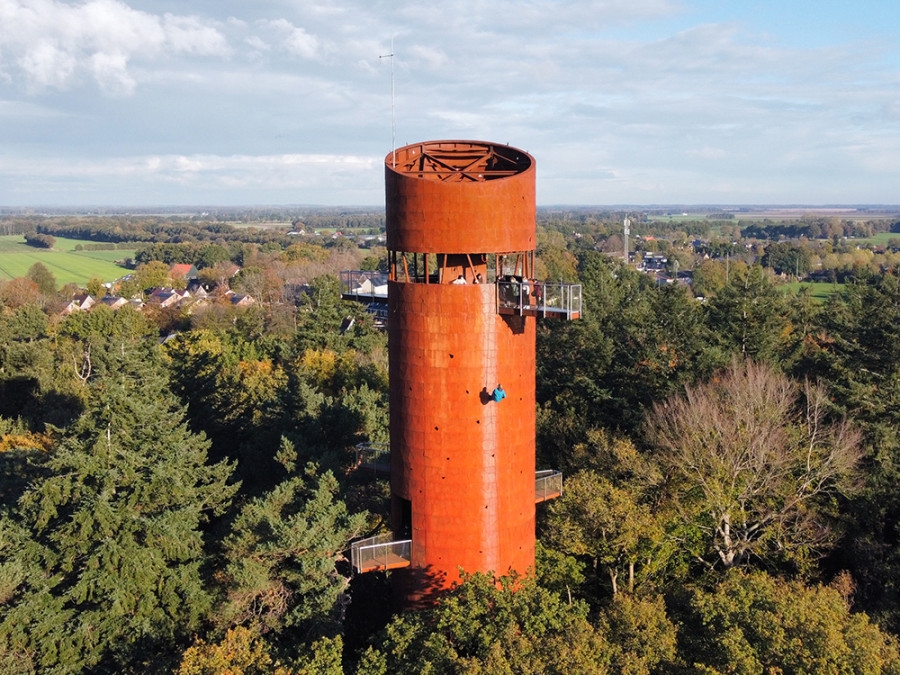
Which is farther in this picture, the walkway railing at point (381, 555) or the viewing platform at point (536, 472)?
the viewing platform at point (536, 472)

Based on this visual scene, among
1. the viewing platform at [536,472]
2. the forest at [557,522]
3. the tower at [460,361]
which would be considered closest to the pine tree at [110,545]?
the forest at [557,522]

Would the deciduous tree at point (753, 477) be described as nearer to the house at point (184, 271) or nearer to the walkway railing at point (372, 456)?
the walkway railing at point (372, 456)

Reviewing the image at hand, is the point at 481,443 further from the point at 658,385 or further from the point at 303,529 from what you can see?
the point at 658,385

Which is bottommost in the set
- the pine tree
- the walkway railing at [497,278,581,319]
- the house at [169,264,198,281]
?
the pine tree

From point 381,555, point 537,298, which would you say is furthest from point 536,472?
point 537,298

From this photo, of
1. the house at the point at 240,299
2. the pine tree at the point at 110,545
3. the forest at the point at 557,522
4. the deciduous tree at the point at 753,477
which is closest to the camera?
the forest at the point at 557,522

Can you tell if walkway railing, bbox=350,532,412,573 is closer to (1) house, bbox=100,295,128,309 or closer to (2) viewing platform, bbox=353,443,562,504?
(2) viewing platform, bbox=353,443,562,504

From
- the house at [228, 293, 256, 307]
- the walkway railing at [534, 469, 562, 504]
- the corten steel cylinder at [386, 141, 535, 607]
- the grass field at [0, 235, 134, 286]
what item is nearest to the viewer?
the corten steel cylinder at [386, 141, 535, 607]

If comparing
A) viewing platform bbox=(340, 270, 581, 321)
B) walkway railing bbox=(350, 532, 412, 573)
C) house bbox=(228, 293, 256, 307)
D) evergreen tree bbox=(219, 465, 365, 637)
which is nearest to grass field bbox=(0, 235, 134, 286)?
house bbox=(228, 293, 256, 307)
